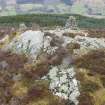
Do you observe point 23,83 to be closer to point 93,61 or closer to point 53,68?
point 53,68

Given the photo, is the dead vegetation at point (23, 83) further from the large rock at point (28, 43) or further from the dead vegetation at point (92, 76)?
the dead vegetation at point (92, 76)

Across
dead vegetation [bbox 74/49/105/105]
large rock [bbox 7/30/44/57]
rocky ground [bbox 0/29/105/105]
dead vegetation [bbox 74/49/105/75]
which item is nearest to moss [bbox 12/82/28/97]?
rocky ground [bbox 0/29/105/105]

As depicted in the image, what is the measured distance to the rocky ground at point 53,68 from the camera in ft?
86.5

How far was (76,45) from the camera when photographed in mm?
31000

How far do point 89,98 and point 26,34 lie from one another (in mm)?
9731

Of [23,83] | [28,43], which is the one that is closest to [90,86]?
[23,83]

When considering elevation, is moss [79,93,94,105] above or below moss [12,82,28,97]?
above

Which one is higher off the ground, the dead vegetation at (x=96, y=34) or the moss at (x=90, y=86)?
the dead vegetation at (x=96, y=34)

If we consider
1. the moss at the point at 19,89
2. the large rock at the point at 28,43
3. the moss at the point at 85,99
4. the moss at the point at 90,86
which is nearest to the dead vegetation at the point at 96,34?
the large rock at the point at 28,43

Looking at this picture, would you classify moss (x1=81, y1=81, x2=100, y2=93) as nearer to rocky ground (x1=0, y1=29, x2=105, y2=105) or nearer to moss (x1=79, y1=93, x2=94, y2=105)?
rocky ground (x1=0, y1=29, x2=105, y2=105)

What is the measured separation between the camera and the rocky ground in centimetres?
2636

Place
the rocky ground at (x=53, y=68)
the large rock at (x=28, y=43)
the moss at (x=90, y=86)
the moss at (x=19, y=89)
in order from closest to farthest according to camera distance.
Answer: the rocky ground at (x=53, y=68) < the moss at (x=90, y=86) < the moss at (x=19, y=89) < the large rock at (x=28, y=43)

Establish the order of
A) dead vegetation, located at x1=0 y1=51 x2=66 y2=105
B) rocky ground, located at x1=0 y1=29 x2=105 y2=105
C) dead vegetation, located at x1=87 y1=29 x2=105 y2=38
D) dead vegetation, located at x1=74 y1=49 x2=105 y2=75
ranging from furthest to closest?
dead vegetation, located at x1=87 y1=29 x2=105 y2=38 < dead vegetation, located at x1=74 y1=49 x2=105 y2=75 < rocky ground, located at x1=0 y1=29 x2=105 y2=105 < dead vegetation, located at x1=0 y1=51 x2=66 y2=105

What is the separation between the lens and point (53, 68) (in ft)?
93.8
